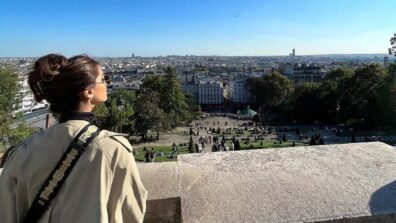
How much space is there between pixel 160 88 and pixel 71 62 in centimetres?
5925

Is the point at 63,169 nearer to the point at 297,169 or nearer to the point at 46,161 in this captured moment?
the point at 46,161

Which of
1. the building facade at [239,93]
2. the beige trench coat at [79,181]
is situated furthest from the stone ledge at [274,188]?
the building facade at [239,93]

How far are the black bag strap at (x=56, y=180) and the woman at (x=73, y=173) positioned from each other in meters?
0.01

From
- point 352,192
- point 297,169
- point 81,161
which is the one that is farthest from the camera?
point 297,169

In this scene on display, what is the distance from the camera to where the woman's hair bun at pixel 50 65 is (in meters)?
1.68

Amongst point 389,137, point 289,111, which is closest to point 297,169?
point 389,137

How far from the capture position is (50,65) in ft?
5.63

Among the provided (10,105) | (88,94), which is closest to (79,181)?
(88,94)

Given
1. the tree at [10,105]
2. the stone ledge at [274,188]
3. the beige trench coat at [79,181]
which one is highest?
the beige trench coat at [79,181]

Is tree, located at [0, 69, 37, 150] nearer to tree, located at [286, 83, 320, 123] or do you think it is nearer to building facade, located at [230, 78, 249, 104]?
tree, located at [286, 83, 320, 123]

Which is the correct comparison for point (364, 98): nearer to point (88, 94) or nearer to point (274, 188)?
point (274, 188)

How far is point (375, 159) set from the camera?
2633 millimetres

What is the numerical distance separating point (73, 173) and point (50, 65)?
49cm

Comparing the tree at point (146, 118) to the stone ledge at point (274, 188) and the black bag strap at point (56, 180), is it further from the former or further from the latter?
the black bag strap at point (56, 180)
